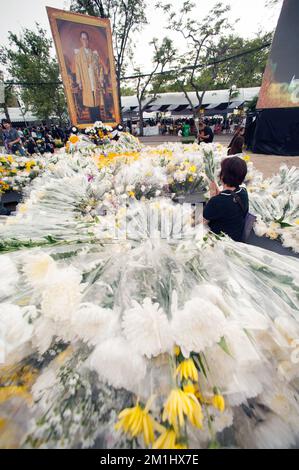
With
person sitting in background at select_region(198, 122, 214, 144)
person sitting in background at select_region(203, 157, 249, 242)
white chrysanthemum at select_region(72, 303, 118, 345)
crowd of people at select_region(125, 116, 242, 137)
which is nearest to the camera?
white chrysanthemum at select_region(72, 303, 118, 345)

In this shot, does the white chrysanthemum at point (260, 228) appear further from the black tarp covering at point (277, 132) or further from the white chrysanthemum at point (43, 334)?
the black tarp covering at point (277, 132)

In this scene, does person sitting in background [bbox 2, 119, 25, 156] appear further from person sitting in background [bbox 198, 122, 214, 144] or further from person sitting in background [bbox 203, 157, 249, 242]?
person sitting in background [bbox 203, 157, 249, 242]

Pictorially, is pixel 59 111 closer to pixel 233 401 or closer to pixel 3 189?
pixel 3 189

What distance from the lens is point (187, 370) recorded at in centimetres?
57

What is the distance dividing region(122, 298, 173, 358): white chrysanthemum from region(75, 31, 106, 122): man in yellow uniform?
11.1 meters

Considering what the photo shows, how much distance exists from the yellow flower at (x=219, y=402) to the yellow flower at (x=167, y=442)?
0.11 m

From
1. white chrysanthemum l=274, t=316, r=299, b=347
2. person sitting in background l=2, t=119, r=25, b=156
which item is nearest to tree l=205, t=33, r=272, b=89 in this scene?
person sitting in background l=2, t=119, r=25, b=156

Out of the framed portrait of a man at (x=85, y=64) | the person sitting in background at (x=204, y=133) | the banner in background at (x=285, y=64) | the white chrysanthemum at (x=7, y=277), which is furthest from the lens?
the framed portrait of a man at (x=85, y=64)

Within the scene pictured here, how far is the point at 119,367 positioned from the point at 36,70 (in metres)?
23.7

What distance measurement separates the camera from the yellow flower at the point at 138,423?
0.51 metres

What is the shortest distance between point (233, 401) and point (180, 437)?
147mm

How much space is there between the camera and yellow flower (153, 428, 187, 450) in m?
0.51

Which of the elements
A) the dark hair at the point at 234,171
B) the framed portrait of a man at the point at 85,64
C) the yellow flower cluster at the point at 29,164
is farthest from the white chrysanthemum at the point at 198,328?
the framed portrait of a man at the point at 85,64

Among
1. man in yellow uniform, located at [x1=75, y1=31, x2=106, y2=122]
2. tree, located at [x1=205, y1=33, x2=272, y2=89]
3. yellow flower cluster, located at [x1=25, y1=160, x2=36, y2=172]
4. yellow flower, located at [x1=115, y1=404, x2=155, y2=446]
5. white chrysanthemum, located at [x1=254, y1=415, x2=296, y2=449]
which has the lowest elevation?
yellow flower cluster, located at [x1=25, y1=160, x2=36, y2=172]
